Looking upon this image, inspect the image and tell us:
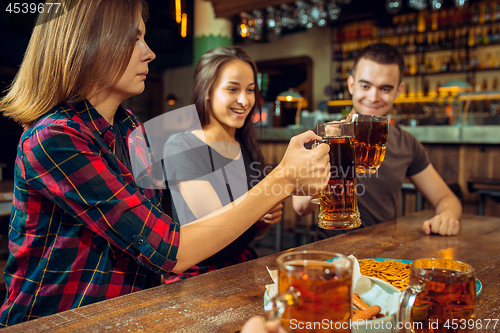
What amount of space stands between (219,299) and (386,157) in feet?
3.93

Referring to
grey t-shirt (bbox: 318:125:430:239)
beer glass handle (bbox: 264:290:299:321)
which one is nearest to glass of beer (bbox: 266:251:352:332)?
beer glass handle (bbox: 264:290:299:321)

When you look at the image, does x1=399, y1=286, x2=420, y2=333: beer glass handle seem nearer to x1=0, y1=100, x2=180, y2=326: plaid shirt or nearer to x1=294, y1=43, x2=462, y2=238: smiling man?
x1=0, y1=100, x2=180, y2=326: plaid shirt

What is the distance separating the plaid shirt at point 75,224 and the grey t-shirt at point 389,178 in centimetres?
92

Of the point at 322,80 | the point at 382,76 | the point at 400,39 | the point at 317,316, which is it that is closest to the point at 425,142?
the point at 382,76

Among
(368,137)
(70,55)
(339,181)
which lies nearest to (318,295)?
(339,181)

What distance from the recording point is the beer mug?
88 cm

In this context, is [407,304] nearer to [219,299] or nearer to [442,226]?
[219,299]

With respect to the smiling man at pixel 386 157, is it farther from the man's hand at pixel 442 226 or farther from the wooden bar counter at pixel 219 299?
the wooden bar counter at pixel 219 299

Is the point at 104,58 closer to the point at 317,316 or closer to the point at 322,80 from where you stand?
the point at 317,316

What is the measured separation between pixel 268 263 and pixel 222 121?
2.47ft

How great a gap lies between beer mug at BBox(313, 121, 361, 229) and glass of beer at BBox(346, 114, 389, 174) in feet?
0.33

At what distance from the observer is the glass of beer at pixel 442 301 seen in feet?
1.72

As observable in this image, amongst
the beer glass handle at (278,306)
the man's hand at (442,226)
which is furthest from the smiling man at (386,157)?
the beer glass handle at (278,306)

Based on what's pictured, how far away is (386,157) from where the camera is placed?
5.62 feet
